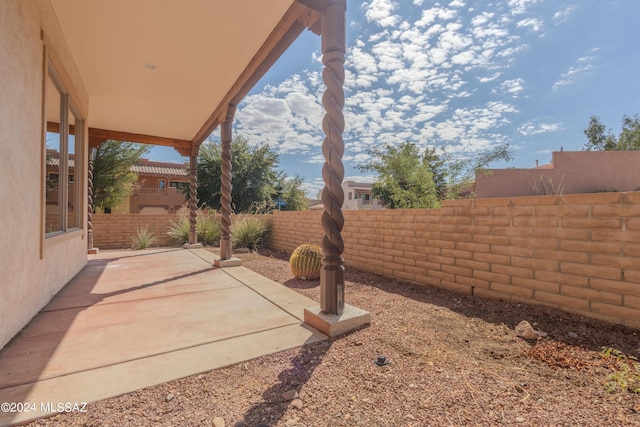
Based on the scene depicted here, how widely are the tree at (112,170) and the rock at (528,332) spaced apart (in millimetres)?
11650

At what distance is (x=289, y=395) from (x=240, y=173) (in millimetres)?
12656

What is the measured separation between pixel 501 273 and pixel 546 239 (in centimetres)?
48

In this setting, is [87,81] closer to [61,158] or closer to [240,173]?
[61,158]

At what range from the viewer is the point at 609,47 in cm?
1539

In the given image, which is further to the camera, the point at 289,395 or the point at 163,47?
the point at 163,47

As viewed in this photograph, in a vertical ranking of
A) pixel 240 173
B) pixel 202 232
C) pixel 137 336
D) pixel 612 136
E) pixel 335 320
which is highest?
pixel 612 136

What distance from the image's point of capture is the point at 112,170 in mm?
9930

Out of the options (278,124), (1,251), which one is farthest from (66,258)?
(278,124)

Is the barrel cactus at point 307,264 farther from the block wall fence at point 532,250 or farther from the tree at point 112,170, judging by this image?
the tree at point 112,170

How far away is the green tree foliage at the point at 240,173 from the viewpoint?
517 inches

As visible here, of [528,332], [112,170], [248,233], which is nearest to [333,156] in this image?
[528,332]

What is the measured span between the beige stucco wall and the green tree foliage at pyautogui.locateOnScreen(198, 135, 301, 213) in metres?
10.4

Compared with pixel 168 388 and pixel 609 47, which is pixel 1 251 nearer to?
pixel 168 388

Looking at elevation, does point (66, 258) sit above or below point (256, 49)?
below
